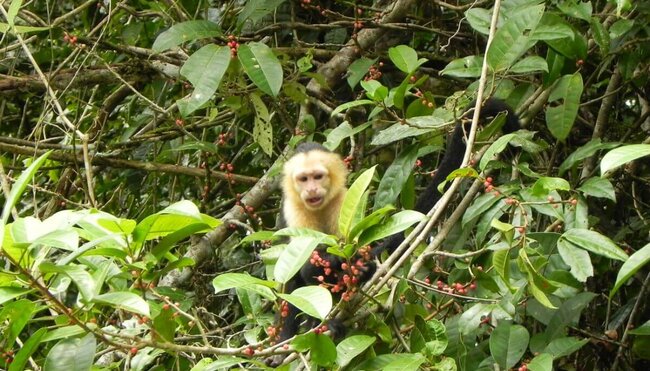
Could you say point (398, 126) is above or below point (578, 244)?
above

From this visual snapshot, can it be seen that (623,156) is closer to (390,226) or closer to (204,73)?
(390,226)

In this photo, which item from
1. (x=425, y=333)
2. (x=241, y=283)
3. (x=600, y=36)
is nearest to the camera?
(x=241, y=283)

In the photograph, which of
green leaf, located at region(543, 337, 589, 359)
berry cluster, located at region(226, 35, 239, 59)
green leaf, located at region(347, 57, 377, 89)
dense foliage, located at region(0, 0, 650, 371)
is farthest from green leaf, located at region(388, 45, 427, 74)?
green leaf, located at region(543, 337, 589, 359)

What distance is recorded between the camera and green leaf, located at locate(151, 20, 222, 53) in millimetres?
3662

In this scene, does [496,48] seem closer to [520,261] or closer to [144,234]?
[520,261]

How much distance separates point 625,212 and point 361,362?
2.10 meters

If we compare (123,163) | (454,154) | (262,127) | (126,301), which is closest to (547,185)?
(454,154)

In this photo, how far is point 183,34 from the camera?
3684 mm

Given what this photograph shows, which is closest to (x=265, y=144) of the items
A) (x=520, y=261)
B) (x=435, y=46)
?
(x=435, y=46)

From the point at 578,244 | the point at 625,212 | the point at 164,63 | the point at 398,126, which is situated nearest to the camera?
the point at 578,244

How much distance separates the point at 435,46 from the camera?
196 inches

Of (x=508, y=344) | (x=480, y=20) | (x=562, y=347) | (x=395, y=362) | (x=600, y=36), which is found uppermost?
(x=480, y=20)

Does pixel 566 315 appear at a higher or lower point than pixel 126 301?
lower

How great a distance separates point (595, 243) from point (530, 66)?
3.15 ft
